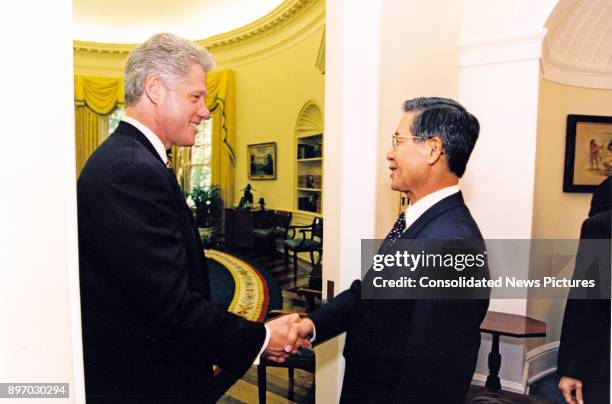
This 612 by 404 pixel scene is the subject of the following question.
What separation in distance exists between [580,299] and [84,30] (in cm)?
964

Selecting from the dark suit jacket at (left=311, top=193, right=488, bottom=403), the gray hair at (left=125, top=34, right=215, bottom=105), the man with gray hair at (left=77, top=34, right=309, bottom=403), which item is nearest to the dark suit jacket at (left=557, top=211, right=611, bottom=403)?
the dark suit jacket at (left=311, top=193, right=488, bottom=403)

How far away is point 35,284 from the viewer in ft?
1.81

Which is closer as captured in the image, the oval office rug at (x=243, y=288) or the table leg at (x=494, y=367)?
the table leg at (x=494, y=367)

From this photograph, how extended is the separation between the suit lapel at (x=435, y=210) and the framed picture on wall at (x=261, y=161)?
20.4 feet

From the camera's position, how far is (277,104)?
23.6ft

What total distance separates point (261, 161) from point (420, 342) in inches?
267

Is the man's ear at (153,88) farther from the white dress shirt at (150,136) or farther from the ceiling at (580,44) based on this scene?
the ceiling at (580,44)

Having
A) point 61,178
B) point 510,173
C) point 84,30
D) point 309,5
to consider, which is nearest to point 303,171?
point 309,5

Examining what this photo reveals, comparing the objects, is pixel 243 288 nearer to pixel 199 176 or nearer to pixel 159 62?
pixel 199 176

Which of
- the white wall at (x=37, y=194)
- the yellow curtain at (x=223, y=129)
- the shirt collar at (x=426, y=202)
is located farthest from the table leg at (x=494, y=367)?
the yellow curtain at (x=223, y=129)

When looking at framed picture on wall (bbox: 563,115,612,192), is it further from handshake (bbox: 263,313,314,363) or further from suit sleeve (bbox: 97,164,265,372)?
suit sleeve (bbox: 97,164,265,372)

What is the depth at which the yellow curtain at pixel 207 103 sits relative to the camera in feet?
26.2

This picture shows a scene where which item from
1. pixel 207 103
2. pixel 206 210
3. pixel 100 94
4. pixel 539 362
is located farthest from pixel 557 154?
pixel 100 94

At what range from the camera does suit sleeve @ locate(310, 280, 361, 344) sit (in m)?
1.57
